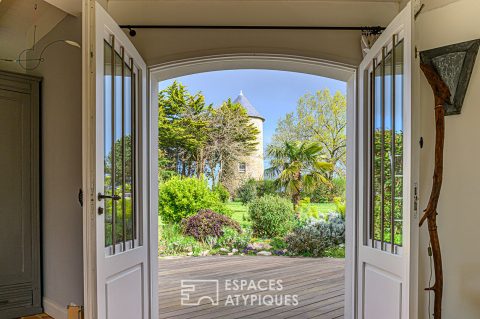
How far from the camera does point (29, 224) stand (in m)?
2.84

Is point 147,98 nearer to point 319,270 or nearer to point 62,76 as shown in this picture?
point 62,76

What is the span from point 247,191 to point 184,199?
1.23m

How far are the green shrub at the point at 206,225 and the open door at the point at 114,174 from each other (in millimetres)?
3448

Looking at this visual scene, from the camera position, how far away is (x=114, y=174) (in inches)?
77.7

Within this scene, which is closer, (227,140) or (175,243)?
(175,243)

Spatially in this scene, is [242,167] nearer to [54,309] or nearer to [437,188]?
[54,309]

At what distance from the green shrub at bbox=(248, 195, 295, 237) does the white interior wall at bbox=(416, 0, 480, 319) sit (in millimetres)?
3743

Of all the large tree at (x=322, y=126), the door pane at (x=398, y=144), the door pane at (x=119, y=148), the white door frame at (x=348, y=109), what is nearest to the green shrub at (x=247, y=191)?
the large tree at (x=322, y=126)

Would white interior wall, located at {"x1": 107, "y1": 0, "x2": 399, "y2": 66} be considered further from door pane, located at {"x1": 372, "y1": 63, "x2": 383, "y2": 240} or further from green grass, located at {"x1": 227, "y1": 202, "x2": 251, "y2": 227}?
green grass, located at {"x1": 227, "y1": 202, "x2": 251, "y2": 227}

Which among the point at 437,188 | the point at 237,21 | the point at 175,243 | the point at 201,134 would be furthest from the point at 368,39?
the point at 175,243

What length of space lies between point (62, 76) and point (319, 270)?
4.00 metres

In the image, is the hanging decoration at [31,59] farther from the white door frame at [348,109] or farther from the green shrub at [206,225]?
the green shrub at [206,225]

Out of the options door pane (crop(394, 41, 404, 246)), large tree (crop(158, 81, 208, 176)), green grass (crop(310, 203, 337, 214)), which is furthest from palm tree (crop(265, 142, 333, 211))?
door pane (crop(394, 41, 404, 246))

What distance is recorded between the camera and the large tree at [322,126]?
19.6 feet
